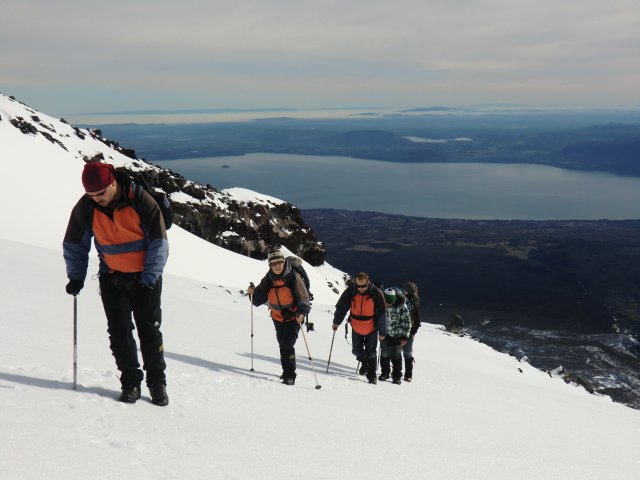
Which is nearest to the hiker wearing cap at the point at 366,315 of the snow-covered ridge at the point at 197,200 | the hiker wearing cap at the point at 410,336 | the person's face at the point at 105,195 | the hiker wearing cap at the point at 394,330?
the hiker wearing cap at the point at 394,330

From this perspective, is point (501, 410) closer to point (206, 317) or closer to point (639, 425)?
point (639, 425)

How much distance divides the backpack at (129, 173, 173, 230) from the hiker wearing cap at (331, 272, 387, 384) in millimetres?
5290

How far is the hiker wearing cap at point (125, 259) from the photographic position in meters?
4.77

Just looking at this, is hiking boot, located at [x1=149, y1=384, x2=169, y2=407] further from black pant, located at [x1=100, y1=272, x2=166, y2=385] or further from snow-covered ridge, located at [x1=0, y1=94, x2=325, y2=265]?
snow-covered ridge, located at [x1=0, y1=94, x2=325, y2=265]

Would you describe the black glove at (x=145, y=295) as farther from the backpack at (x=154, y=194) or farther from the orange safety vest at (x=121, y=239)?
the backpack at (x=154, y=194)

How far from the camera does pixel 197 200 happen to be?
2250 inches

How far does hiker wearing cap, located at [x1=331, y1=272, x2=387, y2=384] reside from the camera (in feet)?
32.7

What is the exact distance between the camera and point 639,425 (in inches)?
486

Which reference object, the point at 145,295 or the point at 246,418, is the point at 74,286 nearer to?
the point at 145,295

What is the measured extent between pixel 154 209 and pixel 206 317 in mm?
10289

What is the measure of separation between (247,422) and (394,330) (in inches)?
226

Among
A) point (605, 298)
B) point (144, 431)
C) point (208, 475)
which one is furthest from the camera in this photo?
point (605, 298)

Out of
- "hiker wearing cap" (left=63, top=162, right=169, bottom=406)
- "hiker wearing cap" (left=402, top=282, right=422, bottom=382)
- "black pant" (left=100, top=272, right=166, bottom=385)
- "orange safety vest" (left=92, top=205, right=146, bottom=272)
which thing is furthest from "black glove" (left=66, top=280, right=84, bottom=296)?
"hiker wearing cap" (left=402, top=282, right=422, bottom=382)

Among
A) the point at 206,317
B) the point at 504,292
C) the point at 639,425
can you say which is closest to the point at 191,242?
the point at 206,317
